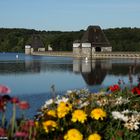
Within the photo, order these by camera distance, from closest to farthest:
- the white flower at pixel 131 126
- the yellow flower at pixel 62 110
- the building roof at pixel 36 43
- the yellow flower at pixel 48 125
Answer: the yellow flower at pixel 48 125 < the yellow flower at pixel 62 110 < the white flower at pixel 131 126 < the building roof at pixel 36 43

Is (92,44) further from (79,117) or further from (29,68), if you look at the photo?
(79,117)

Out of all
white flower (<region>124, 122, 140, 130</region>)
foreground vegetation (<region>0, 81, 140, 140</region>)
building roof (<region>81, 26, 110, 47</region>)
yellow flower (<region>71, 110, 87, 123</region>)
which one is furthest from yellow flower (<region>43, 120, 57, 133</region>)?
building roof (<region>81, 26, 110, 47</region>)

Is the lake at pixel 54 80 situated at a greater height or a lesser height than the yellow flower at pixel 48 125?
lesser

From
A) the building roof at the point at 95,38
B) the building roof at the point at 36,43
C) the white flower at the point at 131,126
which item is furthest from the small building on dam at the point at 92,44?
the white flower at the point at 131,126

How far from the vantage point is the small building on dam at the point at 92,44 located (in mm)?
136125

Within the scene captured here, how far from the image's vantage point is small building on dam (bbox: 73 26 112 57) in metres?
136

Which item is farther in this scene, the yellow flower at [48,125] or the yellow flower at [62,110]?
the yellow flower at [62,110]

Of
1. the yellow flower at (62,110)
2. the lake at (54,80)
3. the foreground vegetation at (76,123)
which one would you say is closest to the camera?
the foreground vegetation at (76,123)

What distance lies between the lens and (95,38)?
140 meters

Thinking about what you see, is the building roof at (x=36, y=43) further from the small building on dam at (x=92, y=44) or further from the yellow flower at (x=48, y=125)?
the yellow flower at (x=48, y=125)

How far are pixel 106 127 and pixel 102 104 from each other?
3.39 ft

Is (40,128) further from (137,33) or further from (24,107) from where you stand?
(137,33)

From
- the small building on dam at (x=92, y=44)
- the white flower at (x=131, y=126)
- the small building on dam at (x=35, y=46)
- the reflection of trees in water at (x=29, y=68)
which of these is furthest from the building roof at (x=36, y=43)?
the white flower at (x=131, y=126)

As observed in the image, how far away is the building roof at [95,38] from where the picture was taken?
139250 mm
